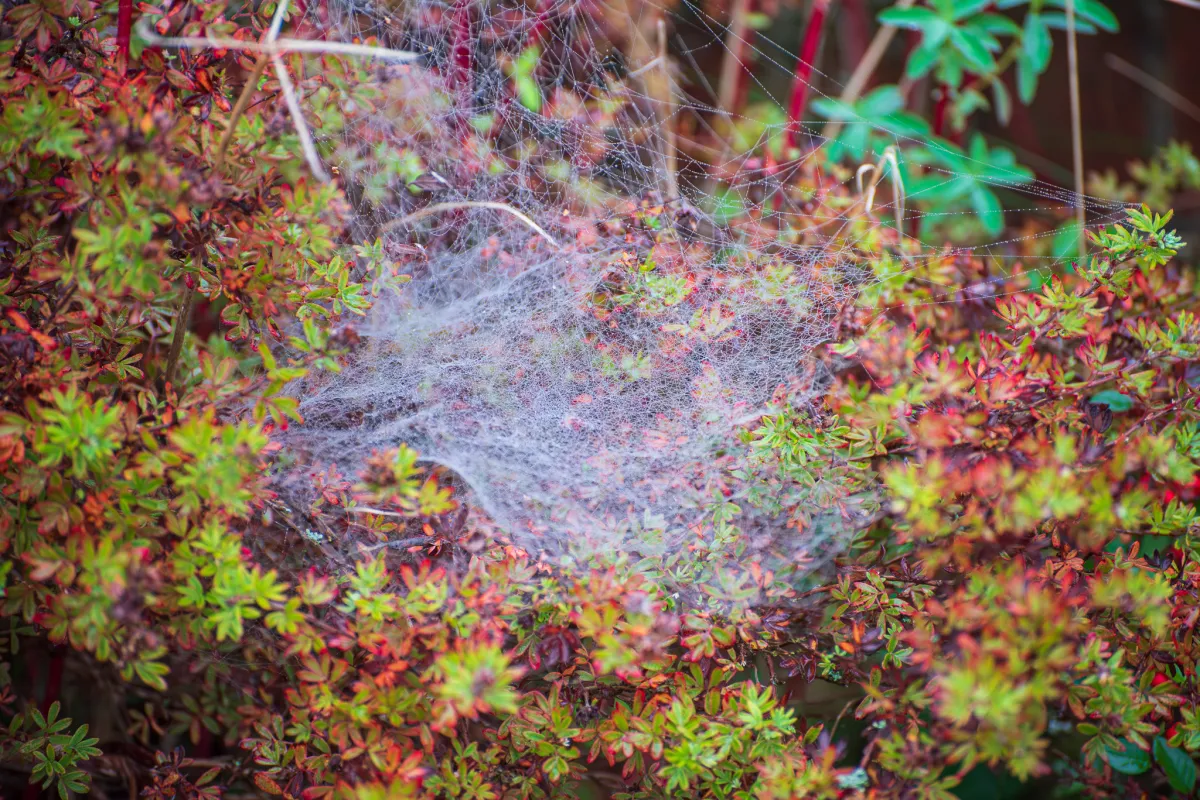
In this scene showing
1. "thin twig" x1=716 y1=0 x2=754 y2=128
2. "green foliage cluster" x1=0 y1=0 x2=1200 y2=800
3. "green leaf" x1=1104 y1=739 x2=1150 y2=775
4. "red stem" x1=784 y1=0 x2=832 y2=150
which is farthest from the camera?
"thin twig" x1=716 y1=0 x2=754 y2=128

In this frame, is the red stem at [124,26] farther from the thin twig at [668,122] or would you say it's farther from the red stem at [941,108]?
the red stem at [941,108]

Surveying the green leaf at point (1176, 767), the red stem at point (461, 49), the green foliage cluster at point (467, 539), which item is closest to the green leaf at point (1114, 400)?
the green foliage cluster at point (467, 539)

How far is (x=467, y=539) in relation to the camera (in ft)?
4.59

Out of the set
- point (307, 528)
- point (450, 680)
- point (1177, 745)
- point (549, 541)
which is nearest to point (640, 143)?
point (549, 541)

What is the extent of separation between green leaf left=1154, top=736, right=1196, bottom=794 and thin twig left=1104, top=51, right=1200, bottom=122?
2761 mm

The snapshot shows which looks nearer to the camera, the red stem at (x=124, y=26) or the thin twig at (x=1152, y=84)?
the red stem at (x=124, y=26)

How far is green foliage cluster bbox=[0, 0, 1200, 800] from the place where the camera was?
1119 millimetres

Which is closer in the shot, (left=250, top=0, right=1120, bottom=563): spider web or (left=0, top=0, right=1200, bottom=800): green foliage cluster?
Answer: (left=0, top=0, right=1200, bottom=800): green foliage cluster

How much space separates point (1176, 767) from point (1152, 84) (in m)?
3.02

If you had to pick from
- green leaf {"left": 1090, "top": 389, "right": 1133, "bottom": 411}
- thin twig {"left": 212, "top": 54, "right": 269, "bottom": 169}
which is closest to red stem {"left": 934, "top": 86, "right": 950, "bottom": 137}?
green leaf {"left": 1090, "top": 389, "right": 1133, "bottom": 411}

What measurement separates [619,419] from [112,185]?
0.99m

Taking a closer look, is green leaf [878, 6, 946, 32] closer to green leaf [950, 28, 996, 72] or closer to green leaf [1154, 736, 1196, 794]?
green leaf [950, 28, 996, 72]

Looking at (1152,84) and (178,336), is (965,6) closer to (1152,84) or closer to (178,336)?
(1152,84)

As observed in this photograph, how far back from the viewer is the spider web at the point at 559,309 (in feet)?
5.22
